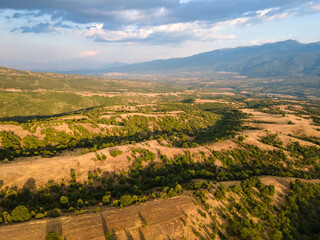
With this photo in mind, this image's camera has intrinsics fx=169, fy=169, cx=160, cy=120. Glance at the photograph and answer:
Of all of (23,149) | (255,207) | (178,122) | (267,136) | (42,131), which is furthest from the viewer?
(178,122)

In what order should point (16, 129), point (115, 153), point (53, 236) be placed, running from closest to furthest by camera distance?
1. point (53, 236)
2. point (115, 153)
3. point (16, 129)

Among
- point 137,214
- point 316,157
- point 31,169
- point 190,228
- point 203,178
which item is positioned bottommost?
point 316,157

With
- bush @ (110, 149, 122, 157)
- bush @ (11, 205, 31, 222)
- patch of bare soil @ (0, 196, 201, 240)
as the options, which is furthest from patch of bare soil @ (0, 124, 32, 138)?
patch of bare soil @ (0, 196, 201, 240)

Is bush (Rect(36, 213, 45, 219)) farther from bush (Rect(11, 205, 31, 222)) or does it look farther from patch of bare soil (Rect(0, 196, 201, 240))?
patch of bare soil (Rect(0, 196, 201, 240))

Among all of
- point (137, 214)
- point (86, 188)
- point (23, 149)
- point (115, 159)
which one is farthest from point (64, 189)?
point (23, 149)

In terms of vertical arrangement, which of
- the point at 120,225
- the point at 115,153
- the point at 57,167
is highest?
the point at 57,167

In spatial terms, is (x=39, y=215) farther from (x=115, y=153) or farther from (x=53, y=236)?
(x=115, y=153)

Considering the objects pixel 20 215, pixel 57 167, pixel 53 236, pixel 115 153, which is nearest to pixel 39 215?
pixel 20 215

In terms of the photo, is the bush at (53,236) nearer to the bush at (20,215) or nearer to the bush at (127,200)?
the bush at (20,215)

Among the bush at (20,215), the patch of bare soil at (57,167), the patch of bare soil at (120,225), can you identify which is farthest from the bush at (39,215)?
the patch of bare soil at (57,167)

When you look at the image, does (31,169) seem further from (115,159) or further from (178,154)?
(178,154)

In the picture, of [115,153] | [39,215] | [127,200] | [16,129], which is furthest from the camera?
[16,129]
